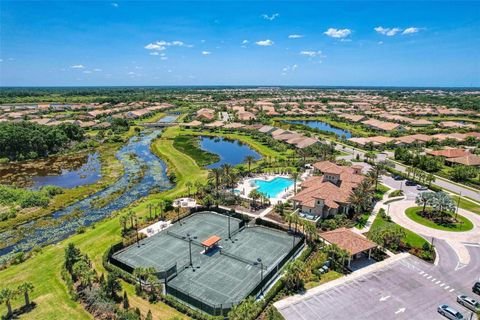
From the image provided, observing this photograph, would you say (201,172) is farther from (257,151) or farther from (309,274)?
(309,274)

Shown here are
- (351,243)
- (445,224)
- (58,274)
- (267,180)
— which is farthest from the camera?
(267,180)

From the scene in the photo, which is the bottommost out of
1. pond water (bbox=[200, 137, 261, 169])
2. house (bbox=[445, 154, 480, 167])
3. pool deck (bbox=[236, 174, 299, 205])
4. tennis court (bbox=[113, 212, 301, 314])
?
pond water (bbox=[200, 137, 261, 169])

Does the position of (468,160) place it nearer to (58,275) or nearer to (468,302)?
(468,302)

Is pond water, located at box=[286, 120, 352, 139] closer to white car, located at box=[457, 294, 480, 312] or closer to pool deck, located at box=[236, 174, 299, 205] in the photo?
pool deck, located at box=[236, 174, 299, 205]

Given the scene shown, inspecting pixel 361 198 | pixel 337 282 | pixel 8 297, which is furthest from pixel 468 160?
pixel 8 297

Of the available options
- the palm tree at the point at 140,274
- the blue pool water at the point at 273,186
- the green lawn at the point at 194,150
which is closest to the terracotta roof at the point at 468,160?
the blue pool water at the point at 273,186

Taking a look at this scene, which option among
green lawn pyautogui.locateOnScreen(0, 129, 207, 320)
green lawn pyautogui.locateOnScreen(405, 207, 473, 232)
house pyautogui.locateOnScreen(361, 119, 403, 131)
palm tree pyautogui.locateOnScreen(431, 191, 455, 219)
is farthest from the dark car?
house pyautogui.locateOnScreen(361, 119, 403, 131)
